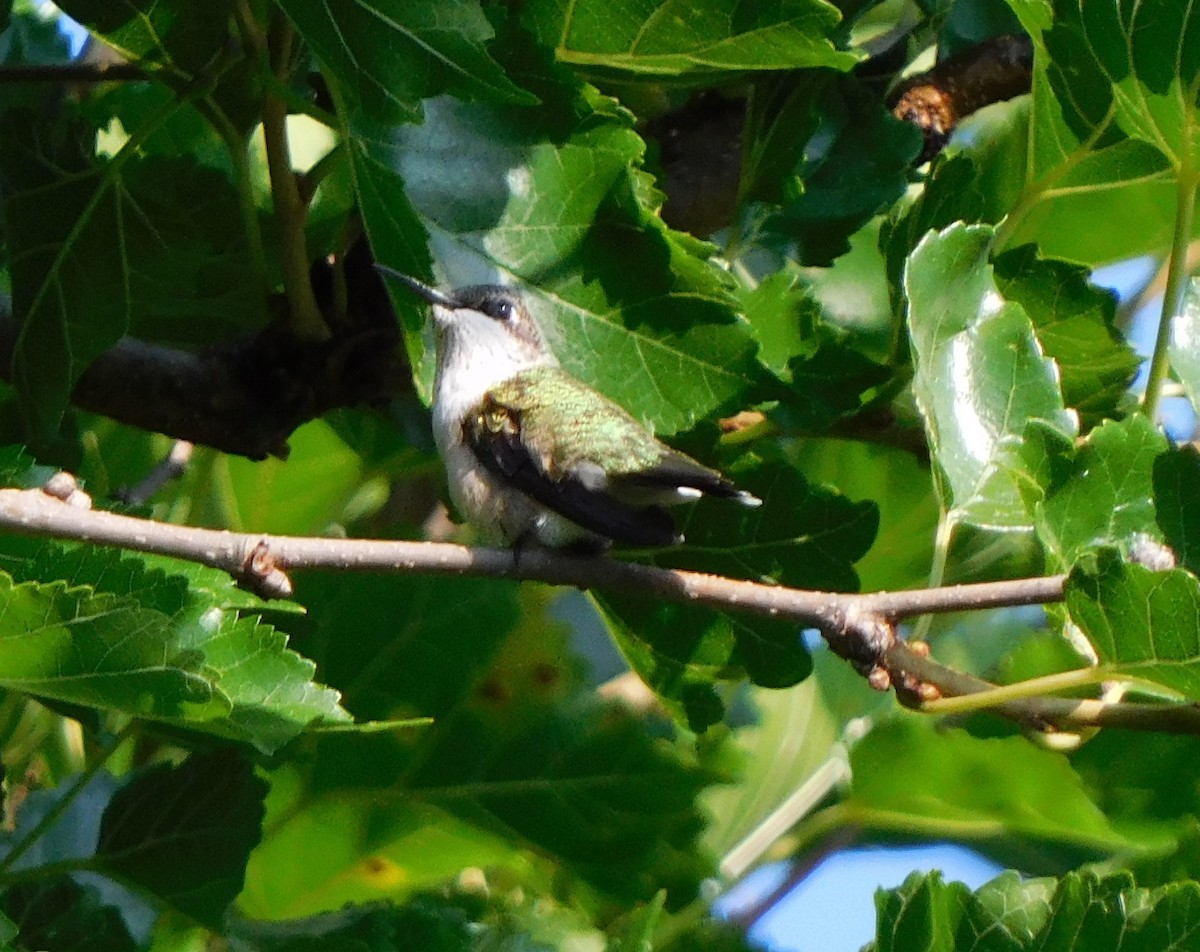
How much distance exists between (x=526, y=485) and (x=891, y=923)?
629 mm

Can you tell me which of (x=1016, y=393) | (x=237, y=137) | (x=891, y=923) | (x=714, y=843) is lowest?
(x=714, y=843)

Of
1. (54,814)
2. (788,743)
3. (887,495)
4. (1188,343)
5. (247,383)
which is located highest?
(1188,343)

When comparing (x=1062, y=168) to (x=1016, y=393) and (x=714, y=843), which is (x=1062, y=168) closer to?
(x=1016, y=393)

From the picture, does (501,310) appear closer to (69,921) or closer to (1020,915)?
(69,921)

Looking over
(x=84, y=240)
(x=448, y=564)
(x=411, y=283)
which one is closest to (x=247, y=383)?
(x=84, y=240)

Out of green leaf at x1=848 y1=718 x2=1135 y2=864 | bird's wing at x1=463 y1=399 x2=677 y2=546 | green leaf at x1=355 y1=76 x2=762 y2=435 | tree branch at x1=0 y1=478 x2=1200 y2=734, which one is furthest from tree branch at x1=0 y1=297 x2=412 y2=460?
green leaf at x1=848 y1=718 x2=1135 y2=864

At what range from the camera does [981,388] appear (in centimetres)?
156

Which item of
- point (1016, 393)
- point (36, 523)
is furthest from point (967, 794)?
point (36, 523)

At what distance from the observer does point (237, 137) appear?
175 centimetres

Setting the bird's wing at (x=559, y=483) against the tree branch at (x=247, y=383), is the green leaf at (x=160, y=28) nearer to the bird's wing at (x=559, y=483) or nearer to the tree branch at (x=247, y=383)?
the tree branch at (x=247, y=383)

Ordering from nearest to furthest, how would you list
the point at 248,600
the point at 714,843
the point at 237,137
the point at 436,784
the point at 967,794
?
1. the point at 248,600
2. the point at 237,137
3. the point at 436,784
4. the point at 967,794
5. the point at 714,843

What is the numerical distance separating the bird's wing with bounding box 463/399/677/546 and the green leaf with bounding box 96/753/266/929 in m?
0.45

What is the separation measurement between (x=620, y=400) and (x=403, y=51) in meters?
0.41

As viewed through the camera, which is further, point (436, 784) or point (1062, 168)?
point (436, 784)
